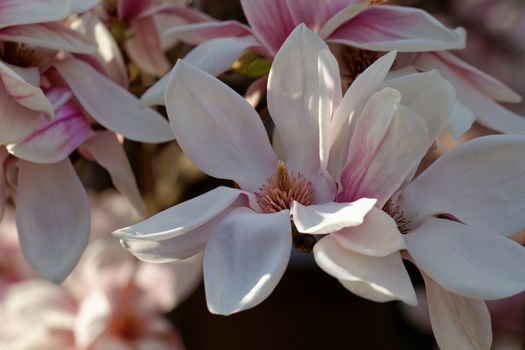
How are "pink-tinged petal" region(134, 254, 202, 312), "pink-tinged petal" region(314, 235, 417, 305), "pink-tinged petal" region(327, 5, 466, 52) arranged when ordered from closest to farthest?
"pink-tinged petal" region(314, 235, 417, 305) < "pink-tinged petal" region(327, 5, 466, 52) < "pink-tinged petal" region(134, 254, 202, 312)

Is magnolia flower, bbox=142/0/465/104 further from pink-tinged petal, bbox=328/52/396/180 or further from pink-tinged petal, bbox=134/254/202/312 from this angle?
pink-tinged petal, bbox=134/254/202/312

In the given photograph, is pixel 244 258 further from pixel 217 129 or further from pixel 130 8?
pixel 130 8

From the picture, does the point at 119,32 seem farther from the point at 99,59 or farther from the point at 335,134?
the point at 335,134

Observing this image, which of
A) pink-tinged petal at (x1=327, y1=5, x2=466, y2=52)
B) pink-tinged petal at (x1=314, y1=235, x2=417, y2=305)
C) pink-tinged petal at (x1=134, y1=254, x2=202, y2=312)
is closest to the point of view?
pink-tinged petal at (x1=314, y1=235, x2=417, y2=305)

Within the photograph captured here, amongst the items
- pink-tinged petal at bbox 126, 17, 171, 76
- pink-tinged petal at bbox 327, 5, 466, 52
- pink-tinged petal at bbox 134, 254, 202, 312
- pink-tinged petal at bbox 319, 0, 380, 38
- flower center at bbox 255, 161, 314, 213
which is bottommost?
pink-tinged petal at bbox 134, 254, 202, 312

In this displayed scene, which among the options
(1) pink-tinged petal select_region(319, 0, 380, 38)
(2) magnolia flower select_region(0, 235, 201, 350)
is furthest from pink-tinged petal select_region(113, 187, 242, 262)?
(2) magnolia flower select_region(0, 235, 201, 350)

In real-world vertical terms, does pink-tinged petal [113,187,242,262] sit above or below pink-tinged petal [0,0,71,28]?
below

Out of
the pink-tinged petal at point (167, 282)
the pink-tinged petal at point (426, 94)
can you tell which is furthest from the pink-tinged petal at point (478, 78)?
the pink-tinged petal at point (167, 282)

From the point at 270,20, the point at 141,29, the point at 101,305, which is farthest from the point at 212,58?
the point at 101,305
